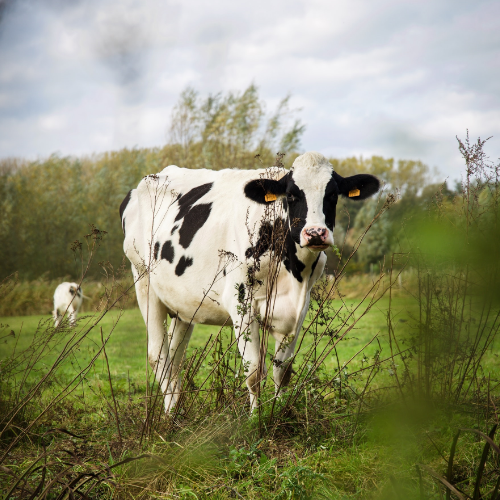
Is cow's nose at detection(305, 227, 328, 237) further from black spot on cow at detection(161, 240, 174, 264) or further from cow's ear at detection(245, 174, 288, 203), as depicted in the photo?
black spot on cow at detection(161, 240, 174, 264)

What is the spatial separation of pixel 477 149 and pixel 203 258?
92.2 inches

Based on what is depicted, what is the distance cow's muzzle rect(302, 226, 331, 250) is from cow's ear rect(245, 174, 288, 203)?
23.4 inches

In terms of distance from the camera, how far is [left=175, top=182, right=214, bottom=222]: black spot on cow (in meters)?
4.73

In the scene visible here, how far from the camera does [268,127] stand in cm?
1995

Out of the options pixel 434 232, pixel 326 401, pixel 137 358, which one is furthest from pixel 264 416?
pixel 137 358

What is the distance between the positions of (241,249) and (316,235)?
2.95ft

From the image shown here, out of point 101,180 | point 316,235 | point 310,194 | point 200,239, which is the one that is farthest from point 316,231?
point 101,180

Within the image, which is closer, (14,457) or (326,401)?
(14,457)

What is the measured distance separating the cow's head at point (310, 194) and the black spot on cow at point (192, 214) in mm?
809

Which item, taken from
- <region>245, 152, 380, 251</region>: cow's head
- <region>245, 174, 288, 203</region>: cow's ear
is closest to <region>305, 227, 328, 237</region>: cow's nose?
<region>245, 152, 380, 251</region>: cow's head

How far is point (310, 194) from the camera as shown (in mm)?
3473

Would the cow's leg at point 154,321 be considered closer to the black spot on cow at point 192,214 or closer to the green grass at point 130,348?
the green grass at point 130,348

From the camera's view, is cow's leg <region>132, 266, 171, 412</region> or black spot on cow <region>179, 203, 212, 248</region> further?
cow's leg <region>132, 266, 171, 412</region>

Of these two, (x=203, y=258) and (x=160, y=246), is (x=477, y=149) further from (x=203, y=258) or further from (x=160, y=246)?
(x=160, y=246)
